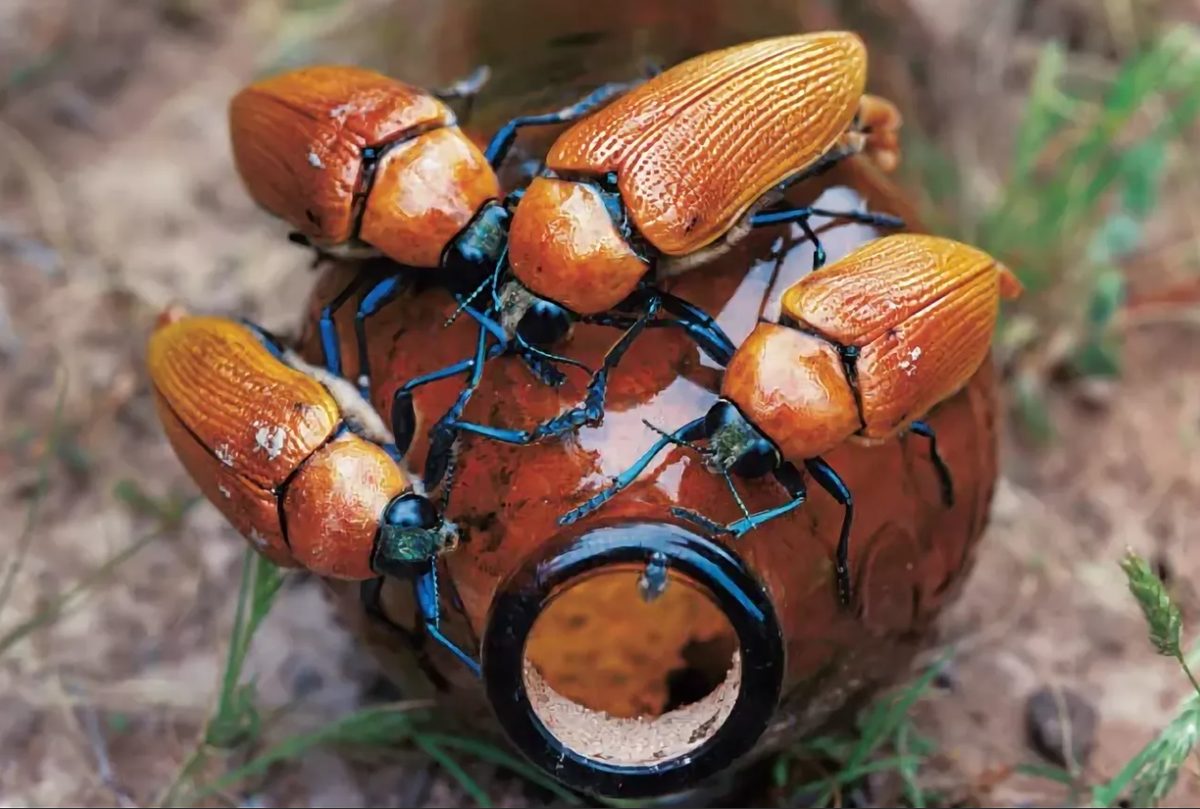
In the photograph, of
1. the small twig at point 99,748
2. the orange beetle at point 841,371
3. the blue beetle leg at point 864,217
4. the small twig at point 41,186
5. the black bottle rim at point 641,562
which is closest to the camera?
the black bottle rim at point 641,562

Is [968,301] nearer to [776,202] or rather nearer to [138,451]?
[776,202]

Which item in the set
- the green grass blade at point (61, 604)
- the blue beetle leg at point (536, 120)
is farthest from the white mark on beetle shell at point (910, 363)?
the green grass blade at point (61, 604)

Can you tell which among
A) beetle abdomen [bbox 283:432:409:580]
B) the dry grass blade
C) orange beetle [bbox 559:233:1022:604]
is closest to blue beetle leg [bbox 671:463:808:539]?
orange beetle [bbox 559:233:1022:604]

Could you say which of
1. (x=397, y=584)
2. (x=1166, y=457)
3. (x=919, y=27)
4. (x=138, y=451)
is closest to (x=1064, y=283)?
(x=1166, y=457)

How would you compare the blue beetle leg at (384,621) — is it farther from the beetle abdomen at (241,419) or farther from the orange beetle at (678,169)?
the orange beetle at (678,169)

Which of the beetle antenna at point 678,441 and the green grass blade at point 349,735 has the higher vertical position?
A: the beetle antenna at point 678,441

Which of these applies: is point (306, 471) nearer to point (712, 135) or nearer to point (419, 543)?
point (419, 543)
